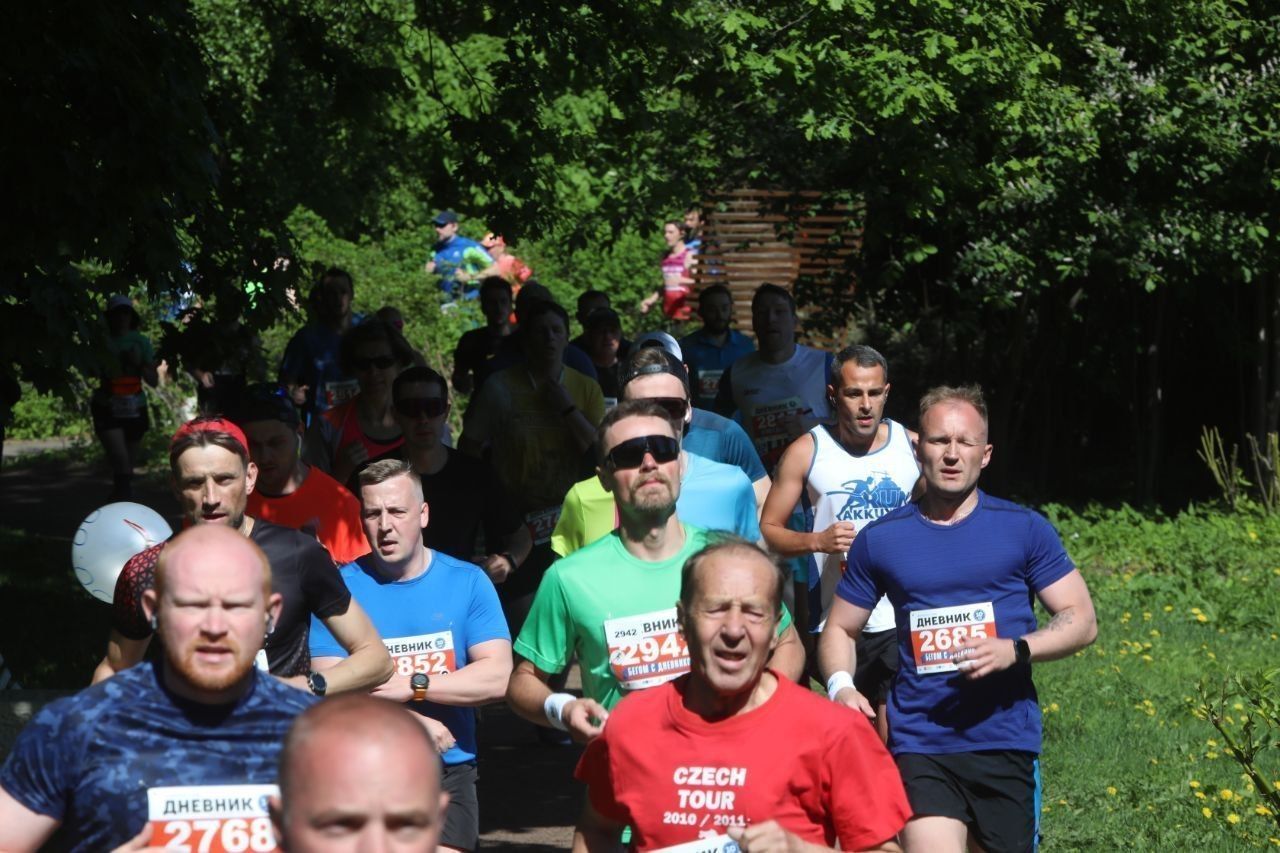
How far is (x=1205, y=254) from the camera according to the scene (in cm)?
1412

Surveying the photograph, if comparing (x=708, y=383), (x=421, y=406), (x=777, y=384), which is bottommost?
(x=421, y=406)

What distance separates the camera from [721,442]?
743 centimetres

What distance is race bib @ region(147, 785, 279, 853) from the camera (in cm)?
358

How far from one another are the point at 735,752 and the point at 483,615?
1.81 m

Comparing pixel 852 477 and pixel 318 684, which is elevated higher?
pixel 852 477

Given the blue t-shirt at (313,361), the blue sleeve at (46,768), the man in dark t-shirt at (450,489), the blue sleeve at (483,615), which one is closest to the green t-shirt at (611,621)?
the blue sleeve at (483,615)

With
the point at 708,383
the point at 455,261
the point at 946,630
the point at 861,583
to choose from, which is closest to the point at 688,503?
the point at 861,583

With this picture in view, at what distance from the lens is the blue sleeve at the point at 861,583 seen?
19.1ft

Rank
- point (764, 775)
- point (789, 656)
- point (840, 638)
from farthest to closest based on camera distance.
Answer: point (840, 638) < point (789, 656) < point (764, 775)

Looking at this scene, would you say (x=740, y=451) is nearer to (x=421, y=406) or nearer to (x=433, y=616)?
(x=421, y=406)

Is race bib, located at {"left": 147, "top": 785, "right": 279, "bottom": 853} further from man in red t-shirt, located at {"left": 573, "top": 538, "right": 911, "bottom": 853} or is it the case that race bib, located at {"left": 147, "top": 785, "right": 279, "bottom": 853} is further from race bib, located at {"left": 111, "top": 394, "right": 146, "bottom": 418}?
race bib, located at {"left": 111, "top": 394, "right": 146, "bottom": 418}

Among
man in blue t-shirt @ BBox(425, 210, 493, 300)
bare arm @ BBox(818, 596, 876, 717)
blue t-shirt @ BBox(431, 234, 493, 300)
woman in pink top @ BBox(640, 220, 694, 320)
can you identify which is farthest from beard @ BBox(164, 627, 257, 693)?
blue t-shirt @ BBox(431, 234, 493, 300)

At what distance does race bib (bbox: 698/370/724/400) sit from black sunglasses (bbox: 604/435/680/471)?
5905 mm

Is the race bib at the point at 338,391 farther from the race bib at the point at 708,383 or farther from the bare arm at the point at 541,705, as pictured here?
the bare arm at the point at 541,705
